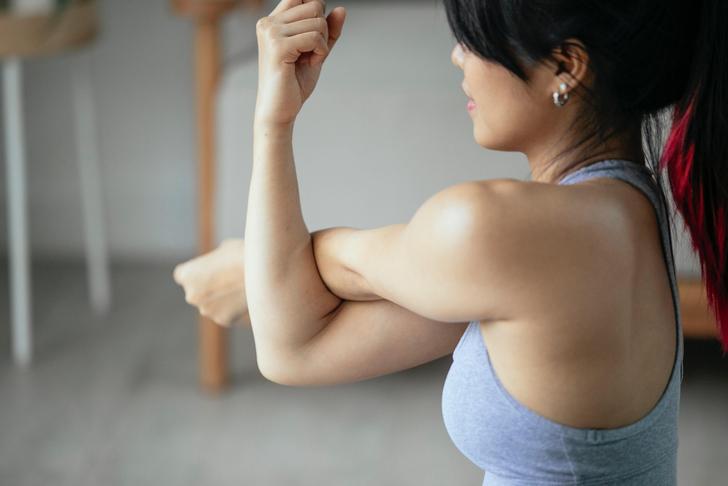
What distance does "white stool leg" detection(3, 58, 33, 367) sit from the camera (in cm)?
204

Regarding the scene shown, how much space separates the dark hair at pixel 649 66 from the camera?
664mm

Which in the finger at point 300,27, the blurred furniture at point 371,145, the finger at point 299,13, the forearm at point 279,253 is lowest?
the blurred furniture at point 371,145

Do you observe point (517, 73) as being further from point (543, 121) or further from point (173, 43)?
point (173, 43)

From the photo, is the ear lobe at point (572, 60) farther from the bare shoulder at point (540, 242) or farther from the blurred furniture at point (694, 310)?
the blurred furniture at point (694, 310)

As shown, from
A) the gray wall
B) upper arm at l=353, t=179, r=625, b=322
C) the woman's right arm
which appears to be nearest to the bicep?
the woman's right arm

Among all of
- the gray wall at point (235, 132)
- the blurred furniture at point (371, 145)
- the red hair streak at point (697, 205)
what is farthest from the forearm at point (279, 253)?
the blurred furniture at point (371, 145)

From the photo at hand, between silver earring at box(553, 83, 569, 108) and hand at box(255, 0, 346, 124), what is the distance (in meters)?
0.16

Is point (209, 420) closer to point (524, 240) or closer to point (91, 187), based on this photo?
point (91, 187)

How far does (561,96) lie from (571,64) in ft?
0.08

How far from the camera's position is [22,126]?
83.5 inches

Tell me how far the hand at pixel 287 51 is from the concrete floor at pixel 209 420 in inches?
45.0

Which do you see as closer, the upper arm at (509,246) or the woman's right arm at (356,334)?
the upper arm at (509,246)

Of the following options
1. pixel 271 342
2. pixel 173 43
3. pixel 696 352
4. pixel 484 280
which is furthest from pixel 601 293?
pixel 173 43

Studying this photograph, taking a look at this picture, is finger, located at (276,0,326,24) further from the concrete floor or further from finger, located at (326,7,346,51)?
the concrete floor
